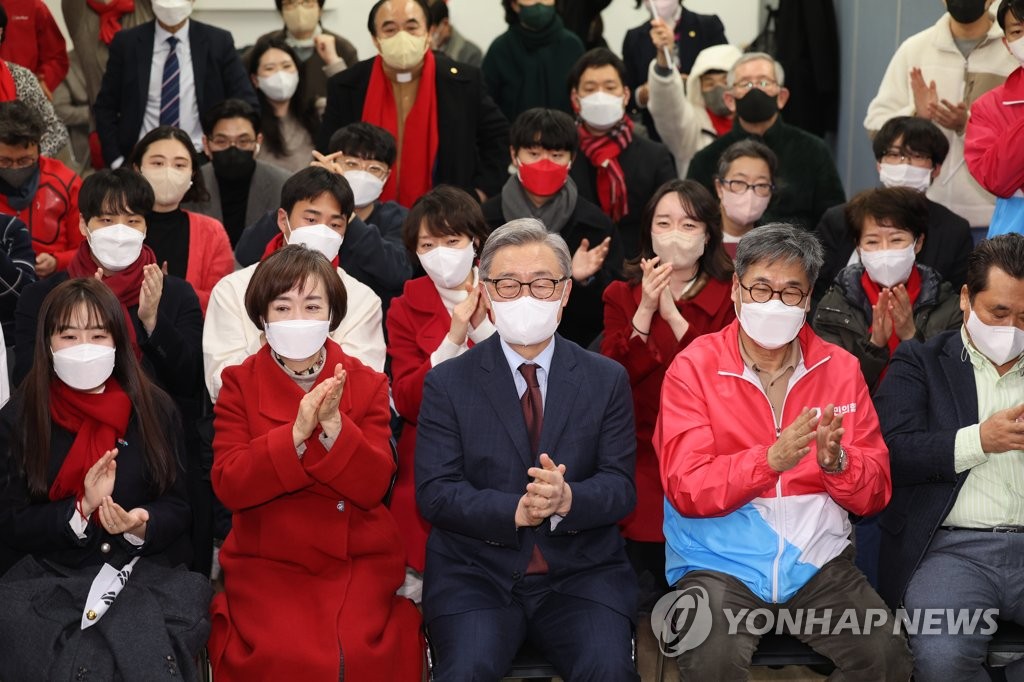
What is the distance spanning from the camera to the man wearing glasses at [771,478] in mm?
3619

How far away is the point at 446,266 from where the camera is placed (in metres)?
4.70

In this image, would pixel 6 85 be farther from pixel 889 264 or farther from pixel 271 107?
pixel 889 264

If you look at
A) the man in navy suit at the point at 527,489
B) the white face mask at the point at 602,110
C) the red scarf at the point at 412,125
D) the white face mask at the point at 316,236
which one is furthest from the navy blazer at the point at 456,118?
the man in navy suit at the point at 527,489

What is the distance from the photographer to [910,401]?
4082 millimetres

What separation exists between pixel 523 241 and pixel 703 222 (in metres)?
0.95

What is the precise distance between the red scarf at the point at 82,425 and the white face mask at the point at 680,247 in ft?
6.41

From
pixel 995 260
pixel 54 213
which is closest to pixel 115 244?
pixel 54 213

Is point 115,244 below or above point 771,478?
above

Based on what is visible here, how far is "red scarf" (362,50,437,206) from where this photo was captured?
6.35 meters

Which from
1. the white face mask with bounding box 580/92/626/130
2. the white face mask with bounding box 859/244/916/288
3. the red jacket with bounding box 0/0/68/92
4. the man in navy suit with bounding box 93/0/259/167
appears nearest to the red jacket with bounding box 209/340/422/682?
the white face mask with bounding box 859/244/916/288

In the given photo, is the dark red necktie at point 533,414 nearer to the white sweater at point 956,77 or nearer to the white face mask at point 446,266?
the white face mask at point 446,266

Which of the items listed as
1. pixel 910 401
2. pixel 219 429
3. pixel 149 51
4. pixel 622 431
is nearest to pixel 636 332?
pixel 622 431

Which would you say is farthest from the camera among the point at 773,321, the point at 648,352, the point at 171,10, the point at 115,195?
the point at 171,10

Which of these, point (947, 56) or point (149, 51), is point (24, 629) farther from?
point (947, 56)
